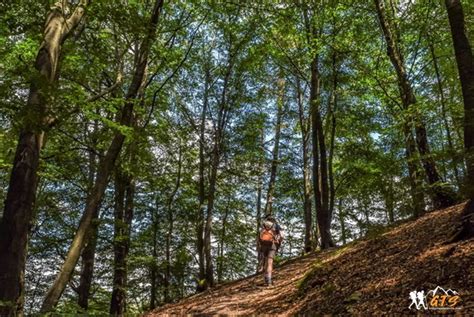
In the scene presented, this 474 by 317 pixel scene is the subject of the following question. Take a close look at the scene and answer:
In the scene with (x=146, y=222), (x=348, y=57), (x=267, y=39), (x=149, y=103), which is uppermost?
(x=267, y=39)

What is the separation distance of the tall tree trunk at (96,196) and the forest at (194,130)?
0.03m

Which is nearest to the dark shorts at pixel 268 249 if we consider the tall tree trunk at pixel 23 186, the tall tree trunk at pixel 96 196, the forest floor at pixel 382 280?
the forest floor at pixel 382 280

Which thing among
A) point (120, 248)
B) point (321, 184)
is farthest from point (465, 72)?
point (120, 248)

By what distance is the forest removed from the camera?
6387 mm

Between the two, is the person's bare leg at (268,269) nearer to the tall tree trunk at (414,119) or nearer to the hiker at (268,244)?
the hiker at (268,244)

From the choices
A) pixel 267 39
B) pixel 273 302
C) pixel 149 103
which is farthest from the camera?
pixel 267 39

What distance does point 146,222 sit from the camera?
18953 millimetres

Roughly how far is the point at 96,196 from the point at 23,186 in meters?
1.92

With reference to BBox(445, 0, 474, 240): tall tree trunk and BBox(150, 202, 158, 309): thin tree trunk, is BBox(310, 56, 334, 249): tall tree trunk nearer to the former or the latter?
BBox(150, 202, 158, 309): thin tree trunk

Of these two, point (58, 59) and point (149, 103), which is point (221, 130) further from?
point (58, 59)

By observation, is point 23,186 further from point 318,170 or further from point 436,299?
point 318,170

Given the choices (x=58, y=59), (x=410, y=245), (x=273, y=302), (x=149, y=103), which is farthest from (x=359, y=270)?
(x=149, y=103)

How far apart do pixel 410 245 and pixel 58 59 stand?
7.03m

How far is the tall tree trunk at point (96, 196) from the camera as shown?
22.0ft
